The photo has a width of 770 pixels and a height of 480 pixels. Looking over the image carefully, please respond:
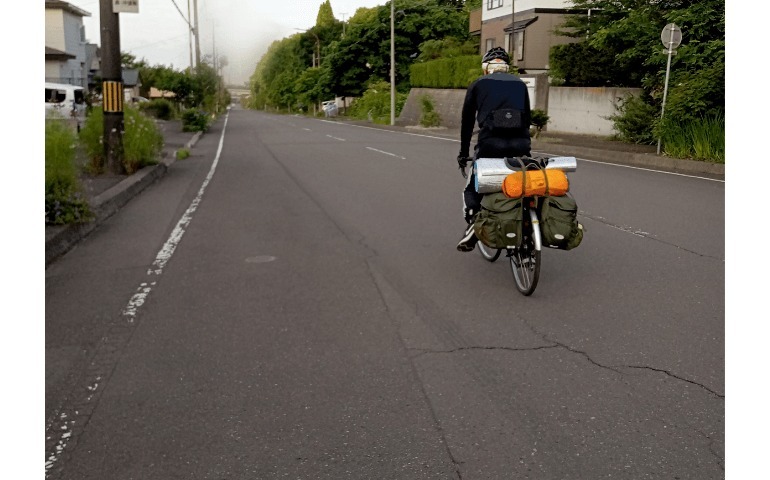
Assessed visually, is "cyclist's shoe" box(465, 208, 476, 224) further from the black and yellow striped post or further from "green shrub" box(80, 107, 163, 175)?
"green shrub" box(80, 107, 163, 175)

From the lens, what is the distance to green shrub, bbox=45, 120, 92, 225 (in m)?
7.91

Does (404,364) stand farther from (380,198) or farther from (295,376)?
(380,198)

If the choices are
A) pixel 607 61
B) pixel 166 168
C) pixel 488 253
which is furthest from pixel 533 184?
pixel 607 61

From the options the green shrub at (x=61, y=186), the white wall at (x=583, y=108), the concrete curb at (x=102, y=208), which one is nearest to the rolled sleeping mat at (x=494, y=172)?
the concrete curb at (x=102, y=208)

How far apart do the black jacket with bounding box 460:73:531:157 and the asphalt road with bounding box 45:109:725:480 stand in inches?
45.5

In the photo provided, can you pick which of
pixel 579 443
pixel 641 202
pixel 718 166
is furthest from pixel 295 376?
pixel 718 166

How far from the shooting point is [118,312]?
17.3ft

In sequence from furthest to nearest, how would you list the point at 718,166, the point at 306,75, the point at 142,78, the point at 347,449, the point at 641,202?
the point at 142,78 < the point at 306,75 < the point at 718,166 < the point at 641,202 < the point at 347,449

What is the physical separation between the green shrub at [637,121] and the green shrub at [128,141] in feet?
44.5

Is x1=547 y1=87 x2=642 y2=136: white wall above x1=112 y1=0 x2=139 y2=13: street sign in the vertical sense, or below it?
below

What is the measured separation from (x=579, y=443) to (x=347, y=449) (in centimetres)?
107

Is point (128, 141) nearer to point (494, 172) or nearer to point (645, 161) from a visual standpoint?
point (494, 172)

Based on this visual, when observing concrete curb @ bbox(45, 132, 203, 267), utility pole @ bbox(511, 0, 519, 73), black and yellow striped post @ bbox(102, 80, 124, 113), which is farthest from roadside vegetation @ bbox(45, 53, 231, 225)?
utility pole @ bbox(511, 0, 519, 73)

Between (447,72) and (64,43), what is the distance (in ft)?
111
